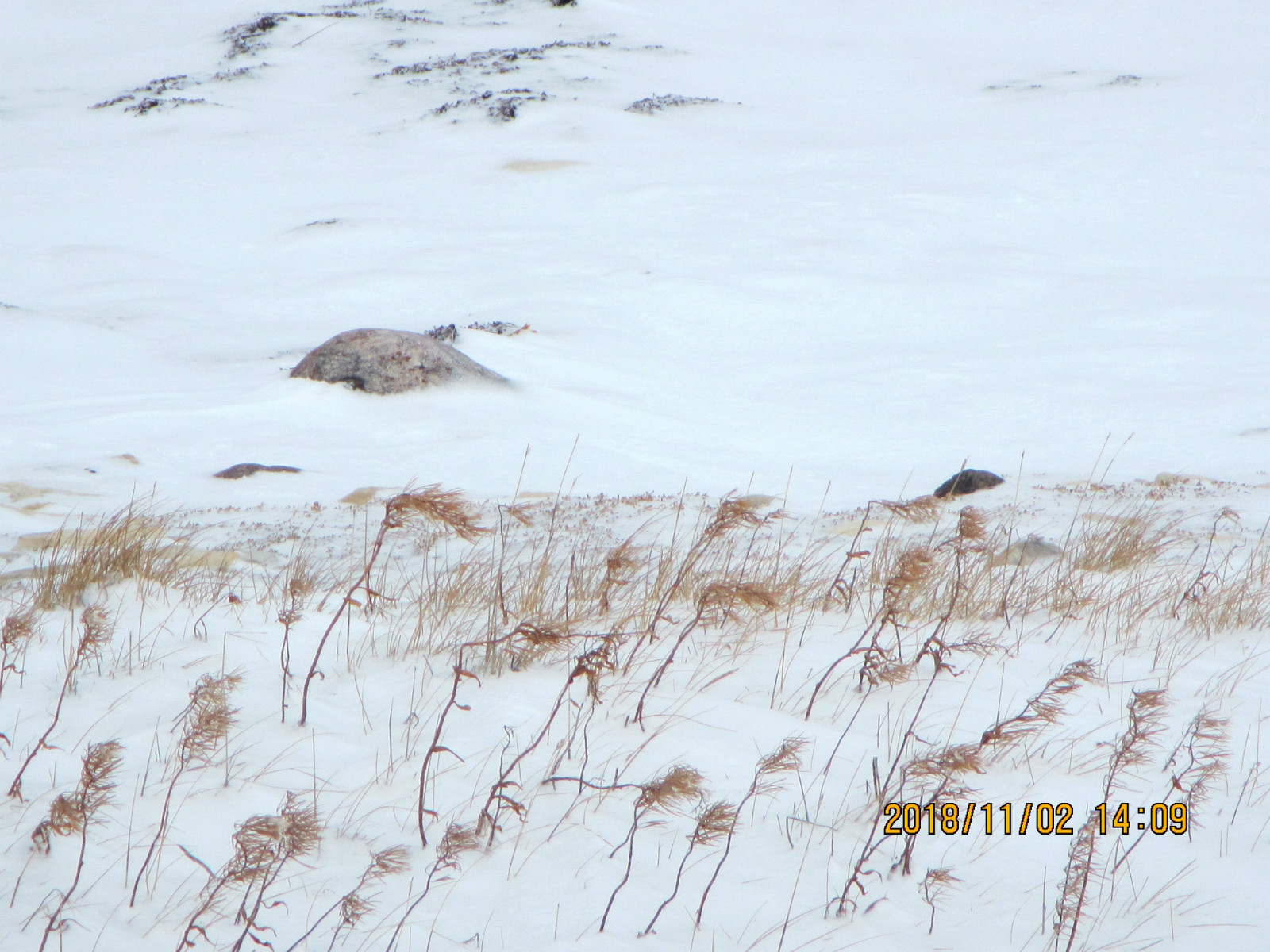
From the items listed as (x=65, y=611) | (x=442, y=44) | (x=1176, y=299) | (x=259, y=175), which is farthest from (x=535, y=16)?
(x=65, y=611)

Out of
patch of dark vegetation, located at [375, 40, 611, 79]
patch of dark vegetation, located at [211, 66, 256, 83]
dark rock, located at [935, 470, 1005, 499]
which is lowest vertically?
dark rock, located at [935, 470, 1005, 499]

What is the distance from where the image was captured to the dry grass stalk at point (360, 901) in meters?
1.54

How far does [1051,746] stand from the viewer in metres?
2.45

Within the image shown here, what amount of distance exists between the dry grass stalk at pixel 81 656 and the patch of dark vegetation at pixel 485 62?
866 inches

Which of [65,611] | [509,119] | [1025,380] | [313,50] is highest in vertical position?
[313,50]

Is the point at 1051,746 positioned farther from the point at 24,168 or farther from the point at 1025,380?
the point at 24,168

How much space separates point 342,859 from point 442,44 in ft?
84.1

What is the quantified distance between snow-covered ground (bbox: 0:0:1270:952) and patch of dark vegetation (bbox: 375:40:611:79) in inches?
6.4

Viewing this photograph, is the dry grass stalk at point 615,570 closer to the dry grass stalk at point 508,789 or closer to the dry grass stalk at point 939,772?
the dry grass stalk at point 508,789

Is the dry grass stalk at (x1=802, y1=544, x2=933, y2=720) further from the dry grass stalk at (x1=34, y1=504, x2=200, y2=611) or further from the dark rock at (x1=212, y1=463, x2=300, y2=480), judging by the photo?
the dark rock at (x1=212, y1=463, x2=300, y2=480)

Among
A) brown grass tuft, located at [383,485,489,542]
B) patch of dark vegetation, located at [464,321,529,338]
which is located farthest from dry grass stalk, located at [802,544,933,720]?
patch of dark vegetation, located at [464,321,529,338]

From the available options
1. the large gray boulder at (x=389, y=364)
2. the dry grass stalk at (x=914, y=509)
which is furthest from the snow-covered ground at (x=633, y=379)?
the dry grass stalk at (x=914, y=509)

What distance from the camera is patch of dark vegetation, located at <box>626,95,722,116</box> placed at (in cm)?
2069

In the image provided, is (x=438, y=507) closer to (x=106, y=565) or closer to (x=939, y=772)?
(x=939, y=772)
